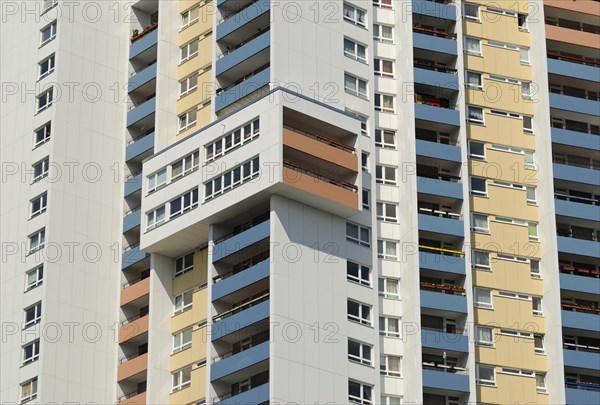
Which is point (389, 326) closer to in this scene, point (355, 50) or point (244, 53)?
point (355, 50)

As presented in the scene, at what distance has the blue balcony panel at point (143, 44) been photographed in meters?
125

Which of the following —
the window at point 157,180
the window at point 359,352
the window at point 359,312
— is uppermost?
the window at point 157,180

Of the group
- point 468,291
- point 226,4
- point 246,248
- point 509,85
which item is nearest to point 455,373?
point 468,291

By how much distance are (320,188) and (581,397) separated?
22209 millimetres

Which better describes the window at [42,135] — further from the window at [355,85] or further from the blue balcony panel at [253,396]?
the blue balcony panel at [253,396]

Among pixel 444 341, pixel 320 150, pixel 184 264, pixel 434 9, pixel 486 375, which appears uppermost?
pixel 434 9

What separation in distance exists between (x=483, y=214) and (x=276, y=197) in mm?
16262

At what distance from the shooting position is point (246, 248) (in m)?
109

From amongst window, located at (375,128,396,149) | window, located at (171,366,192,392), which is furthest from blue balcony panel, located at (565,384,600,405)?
window, located at (171,366,192,392)

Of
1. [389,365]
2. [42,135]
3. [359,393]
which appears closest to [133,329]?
[42,135]

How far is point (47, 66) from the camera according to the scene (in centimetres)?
12475

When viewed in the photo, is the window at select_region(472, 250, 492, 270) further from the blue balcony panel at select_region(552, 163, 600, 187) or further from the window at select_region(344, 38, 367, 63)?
the window at select_region(344, 38, 367, 63)

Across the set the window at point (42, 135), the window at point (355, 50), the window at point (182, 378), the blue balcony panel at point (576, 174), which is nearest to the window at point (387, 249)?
the blue balcony panel at point (576, 174)

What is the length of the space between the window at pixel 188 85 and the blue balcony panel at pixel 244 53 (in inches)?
152
